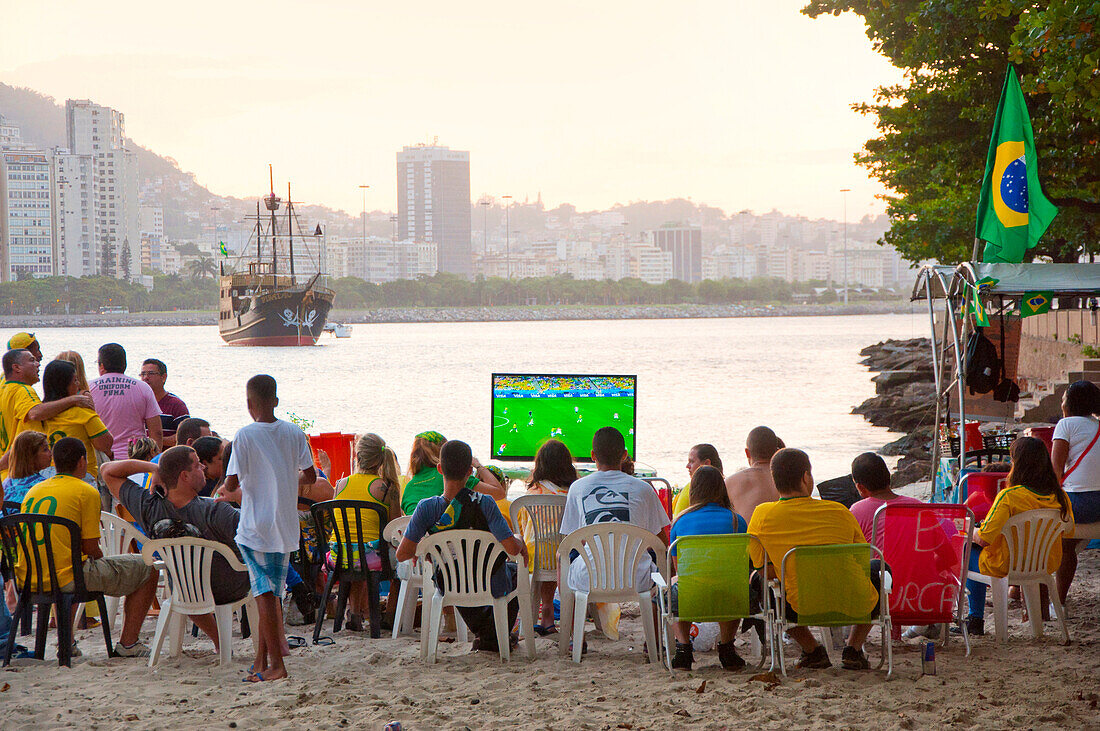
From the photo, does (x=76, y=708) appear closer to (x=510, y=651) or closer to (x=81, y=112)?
(x=510, y=651)

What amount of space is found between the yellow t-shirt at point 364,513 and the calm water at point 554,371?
10708mm

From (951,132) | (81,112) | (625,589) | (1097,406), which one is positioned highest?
(81,112)

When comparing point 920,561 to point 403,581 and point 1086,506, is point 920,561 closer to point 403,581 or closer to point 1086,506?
point 1086,506

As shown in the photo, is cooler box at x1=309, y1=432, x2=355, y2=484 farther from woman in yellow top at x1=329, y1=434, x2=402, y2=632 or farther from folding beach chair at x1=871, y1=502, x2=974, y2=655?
folding beach chair at x1=871, y1=502, x2=974, y2=655

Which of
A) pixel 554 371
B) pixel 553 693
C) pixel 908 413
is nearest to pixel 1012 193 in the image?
pixel 553 693

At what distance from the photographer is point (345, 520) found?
17.4 feet

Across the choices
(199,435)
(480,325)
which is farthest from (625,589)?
(480,325)

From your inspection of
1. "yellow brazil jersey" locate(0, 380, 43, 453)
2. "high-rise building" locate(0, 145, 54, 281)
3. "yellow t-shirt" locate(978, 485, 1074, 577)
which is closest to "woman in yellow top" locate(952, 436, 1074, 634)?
"yellow t-shirt" locate(978, 485, 1074, 577)

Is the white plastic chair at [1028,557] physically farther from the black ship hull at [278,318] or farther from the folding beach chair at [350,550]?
the black ship hull at [278,318]

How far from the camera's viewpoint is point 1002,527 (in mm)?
5008

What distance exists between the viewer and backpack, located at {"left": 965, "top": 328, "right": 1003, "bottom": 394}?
307 inches

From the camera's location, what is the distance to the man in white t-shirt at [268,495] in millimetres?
4434

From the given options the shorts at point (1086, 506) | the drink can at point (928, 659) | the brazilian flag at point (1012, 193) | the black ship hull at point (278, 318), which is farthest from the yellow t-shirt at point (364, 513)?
the black ship hull at point (278, 318)

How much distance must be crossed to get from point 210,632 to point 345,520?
85cm
